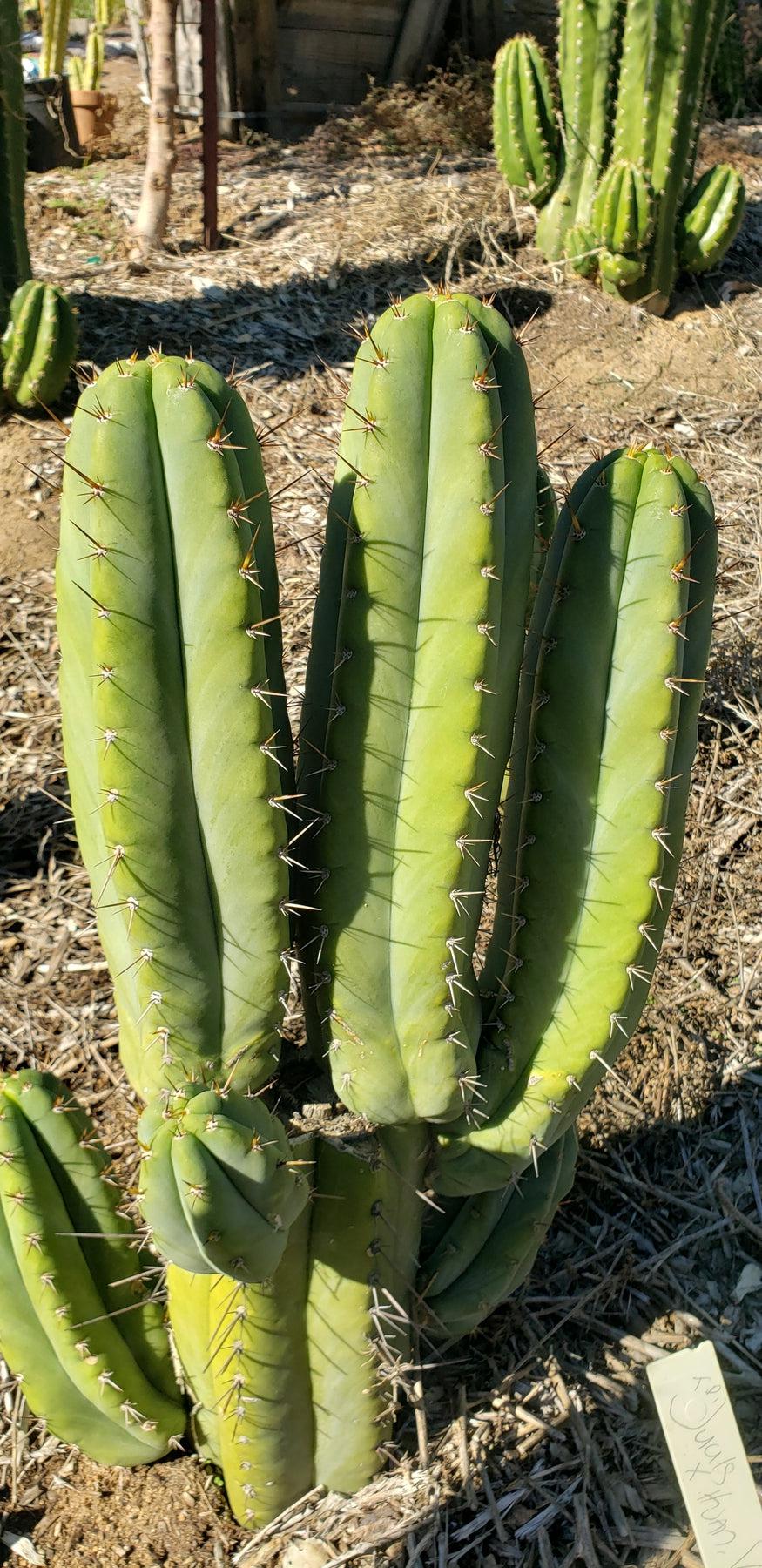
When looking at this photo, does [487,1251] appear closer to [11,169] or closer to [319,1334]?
[319,1334]

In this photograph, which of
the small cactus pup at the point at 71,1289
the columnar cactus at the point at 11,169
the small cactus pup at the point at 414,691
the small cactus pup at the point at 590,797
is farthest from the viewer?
the columnar cactus at the point at 11,169

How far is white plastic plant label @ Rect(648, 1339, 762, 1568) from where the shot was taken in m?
1.78

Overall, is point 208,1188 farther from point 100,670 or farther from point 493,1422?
point 493,1422

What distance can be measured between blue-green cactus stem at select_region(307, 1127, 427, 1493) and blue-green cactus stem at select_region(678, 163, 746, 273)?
4.73m

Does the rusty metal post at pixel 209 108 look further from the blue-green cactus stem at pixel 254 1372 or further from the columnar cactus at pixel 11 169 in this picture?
the blue-green cactus stem at pixel 254 1372

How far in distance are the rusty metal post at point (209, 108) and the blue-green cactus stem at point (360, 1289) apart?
5.22 metres

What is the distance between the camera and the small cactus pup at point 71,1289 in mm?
1883

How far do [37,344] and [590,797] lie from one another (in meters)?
3.53

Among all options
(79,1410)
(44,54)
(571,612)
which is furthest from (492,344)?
(44,54)

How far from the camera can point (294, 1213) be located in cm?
168

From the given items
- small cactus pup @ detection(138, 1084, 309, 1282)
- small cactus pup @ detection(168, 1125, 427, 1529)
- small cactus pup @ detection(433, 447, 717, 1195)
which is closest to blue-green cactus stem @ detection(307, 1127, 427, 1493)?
small cactus pup @ detection(168, 1125, 427, 1529)

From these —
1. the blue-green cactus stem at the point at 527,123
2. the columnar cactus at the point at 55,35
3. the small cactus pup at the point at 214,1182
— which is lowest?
the small cactus pup at the point at 214,1182

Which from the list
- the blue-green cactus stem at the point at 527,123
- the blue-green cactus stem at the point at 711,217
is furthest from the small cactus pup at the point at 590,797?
the blue-green cactus stem at the point at 527,123

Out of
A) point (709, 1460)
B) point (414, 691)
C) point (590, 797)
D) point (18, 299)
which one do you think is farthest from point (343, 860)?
point (18, 299)
